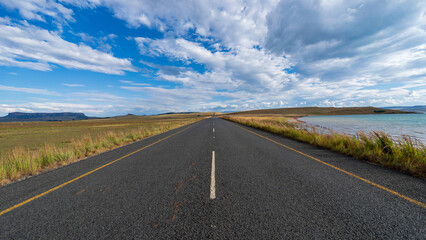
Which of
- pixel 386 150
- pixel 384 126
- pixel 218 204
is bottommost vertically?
pixel 384 126

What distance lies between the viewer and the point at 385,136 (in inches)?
265

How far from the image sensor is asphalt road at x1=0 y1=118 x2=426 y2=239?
246 centimetres

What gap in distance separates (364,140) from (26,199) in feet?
40.7

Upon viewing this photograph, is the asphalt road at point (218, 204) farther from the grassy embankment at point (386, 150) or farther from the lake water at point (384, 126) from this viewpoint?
the lake water at point (384, 126)

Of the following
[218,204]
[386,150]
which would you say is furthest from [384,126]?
[218,204]

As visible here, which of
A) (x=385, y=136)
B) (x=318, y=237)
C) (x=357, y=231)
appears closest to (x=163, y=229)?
(x=318, y=237)

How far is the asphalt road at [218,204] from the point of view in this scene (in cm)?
246

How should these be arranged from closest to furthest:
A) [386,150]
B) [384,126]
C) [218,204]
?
[218,204] < [386,150] < [384,126]

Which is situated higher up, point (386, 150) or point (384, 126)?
point (386, 150)

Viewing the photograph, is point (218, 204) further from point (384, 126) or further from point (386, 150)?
point (384, 126)

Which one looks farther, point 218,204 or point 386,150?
point 386,150

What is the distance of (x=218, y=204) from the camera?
3193 mm

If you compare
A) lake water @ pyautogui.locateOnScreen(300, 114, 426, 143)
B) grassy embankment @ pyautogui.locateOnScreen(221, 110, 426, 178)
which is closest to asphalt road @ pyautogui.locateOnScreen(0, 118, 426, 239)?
grassy embankment @ pyautogui.locateOnScreen(221, 110, 426, 178)

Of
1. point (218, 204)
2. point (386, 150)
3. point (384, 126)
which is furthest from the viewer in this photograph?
point (384, 126)
